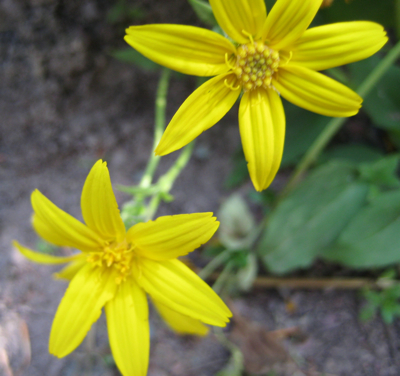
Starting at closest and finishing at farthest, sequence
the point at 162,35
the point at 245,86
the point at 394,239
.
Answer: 1. the point at 162,35
2. the point at 245,86
3. the point at 394,239

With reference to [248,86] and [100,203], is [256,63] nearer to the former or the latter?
[248,86]

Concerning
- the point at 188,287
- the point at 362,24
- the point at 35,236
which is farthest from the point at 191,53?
the point at 35,236

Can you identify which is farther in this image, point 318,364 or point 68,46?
point 318,364

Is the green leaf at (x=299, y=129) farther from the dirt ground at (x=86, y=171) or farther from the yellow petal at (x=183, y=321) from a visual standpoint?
the yellow petal at (x=183, y=321)

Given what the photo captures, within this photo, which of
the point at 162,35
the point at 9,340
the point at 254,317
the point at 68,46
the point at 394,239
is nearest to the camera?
the point at 162,35

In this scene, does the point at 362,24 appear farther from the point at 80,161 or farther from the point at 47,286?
the point at 47,286

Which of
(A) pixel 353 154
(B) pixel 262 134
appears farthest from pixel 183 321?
(A) pixel 353 154

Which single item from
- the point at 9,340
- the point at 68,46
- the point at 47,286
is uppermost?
the point at 68,46
